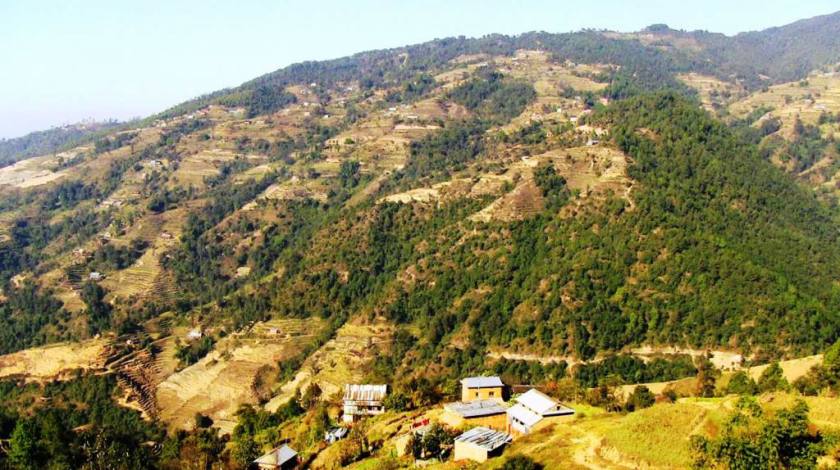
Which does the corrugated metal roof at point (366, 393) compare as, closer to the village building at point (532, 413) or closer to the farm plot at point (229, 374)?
the village building at point (532, 413)

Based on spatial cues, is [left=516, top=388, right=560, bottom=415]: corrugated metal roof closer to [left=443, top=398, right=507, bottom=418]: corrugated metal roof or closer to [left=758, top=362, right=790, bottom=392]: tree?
[left=443, top=398, right=507, bottom=418]: corrugated metal roof

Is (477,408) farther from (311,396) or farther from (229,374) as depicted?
(229,374)

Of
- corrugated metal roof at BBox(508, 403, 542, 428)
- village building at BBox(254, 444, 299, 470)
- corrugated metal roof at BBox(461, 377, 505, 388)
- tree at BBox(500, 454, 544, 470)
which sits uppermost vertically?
tree at BBox(500, 454, 544, 470)

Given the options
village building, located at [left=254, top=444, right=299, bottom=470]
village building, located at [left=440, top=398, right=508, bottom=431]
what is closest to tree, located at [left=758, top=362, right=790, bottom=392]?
village building, located at [left=440, top=398, right=508, bottom=431]

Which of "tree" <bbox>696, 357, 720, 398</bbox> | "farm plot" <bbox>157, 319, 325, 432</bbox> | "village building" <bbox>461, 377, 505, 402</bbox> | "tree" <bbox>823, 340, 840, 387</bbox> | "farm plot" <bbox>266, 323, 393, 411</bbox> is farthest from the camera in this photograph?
"farm plot" <bbox>157, 319, 325, 432</bbox>

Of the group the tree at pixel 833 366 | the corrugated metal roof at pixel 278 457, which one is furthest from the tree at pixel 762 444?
the corrugated metal roof at pixel 278 457

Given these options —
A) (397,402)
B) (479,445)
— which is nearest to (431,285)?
(397,402)

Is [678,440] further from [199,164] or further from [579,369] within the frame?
[199,164]
